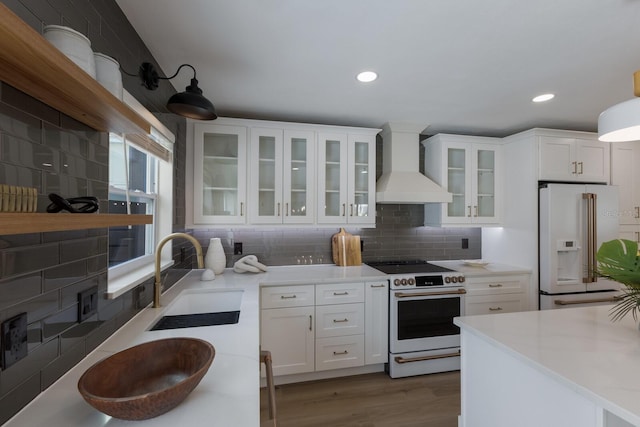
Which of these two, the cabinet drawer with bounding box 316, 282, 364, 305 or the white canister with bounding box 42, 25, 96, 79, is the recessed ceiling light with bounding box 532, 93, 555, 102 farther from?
the white canister with bounding box 42, 25, 96, 79

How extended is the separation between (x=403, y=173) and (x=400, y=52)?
4.96 feet

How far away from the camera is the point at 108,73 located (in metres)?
1.00

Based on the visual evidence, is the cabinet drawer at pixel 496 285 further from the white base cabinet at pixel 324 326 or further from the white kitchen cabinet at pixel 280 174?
the white kitchen cabinet at pixel 280 174

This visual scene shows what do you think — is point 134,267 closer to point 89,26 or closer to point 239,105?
point 89,26

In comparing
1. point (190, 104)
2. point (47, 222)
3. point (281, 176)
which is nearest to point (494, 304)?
point (281, 176)

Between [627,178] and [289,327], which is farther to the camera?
[627,178]

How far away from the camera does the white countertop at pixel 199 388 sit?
2.49ft

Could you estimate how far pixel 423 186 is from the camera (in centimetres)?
299

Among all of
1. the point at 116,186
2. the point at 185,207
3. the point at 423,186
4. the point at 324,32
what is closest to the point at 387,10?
the point at 324,32

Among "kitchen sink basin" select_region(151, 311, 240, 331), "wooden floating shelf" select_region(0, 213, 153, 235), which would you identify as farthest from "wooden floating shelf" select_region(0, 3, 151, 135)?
"kitchen sink basin" select_region(151, 311, 240, 331)

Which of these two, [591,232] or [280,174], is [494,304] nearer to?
[591,232]

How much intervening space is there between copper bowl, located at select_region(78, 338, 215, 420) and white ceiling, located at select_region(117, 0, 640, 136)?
1.50 meters

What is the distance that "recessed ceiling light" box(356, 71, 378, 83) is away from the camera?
199 centimetres

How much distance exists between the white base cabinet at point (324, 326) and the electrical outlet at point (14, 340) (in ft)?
5.52
